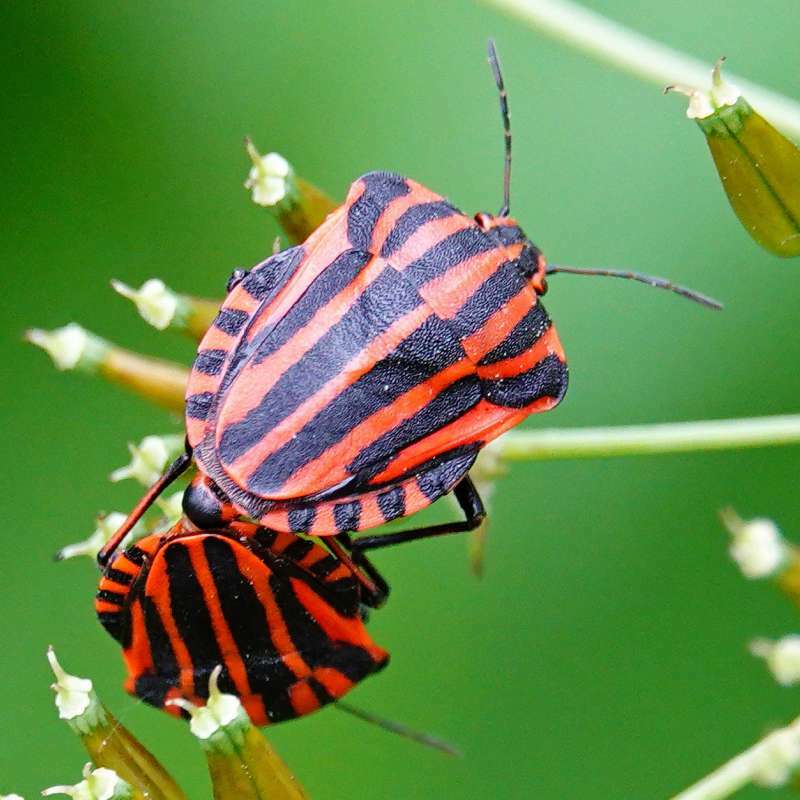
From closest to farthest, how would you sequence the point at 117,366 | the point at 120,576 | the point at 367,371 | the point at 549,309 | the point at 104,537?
1. the point at 367,371
2. the point at 120,576
3. the point at 104,537
4. the point at 117,366
5. the point at 549,309

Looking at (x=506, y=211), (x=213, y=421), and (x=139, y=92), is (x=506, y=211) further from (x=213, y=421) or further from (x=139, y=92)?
(x=139, y=92)

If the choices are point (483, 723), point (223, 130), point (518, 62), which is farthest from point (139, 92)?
point (483, 723)

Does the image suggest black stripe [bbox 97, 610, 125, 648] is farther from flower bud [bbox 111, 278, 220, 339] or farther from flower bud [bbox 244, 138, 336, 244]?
flower bud [bbox 244, 138, 336, 244]

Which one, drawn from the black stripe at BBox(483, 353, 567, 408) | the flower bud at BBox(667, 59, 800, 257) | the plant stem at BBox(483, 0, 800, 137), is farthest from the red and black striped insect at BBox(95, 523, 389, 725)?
the plant stem at BBox(483, 0, 800, 137)

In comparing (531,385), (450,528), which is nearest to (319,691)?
(450,528)

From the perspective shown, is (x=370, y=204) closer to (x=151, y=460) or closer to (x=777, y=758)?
(x=151, y=460)

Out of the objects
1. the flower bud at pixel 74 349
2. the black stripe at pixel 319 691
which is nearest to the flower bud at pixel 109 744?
the black stripe at pixel 319 691

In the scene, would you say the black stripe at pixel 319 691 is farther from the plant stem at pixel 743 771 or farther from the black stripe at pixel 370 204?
the black stripe at pixel 370 204
